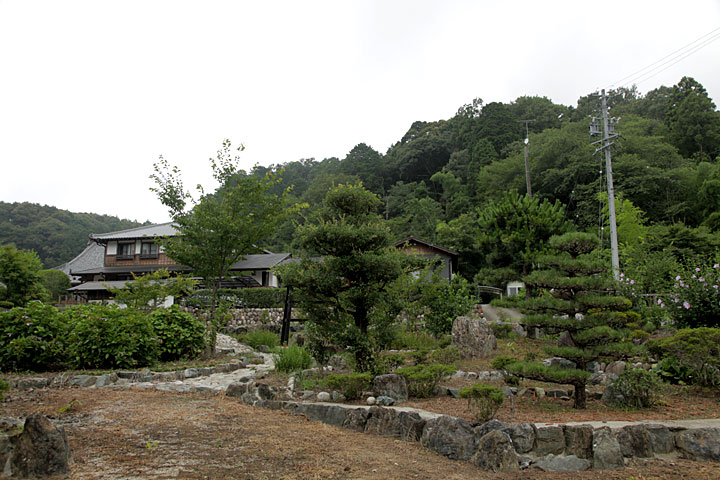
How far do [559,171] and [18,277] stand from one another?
30923 millimetres

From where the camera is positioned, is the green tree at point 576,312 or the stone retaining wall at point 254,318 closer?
the green tree at point 576,312

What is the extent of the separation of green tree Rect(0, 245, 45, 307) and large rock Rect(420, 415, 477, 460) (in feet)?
66.0

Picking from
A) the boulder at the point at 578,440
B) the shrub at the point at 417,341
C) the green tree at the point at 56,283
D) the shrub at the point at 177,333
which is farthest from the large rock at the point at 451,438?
the green tree at the point at 56,283

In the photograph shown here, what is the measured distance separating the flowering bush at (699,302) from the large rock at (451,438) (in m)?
6.80

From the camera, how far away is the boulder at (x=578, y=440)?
375 cm

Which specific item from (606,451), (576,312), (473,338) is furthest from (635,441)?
(473,338)

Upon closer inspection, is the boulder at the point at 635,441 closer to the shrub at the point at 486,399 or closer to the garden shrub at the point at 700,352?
the shrub at the point at 486,399

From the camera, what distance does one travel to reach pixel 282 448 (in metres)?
4.01

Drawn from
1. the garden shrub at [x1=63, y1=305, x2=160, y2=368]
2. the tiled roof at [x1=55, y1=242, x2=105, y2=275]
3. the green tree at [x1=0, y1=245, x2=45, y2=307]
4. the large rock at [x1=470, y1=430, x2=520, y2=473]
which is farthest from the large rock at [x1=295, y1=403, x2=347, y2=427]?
the tiled roof at [x1=55, y1=242, x2=105, y2=275]

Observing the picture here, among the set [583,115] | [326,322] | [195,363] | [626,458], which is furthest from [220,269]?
[583,115]

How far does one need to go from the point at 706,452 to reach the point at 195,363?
28.9 feet

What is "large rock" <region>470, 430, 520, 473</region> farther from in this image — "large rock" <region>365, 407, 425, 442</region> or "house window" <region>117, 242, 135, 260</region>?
"house window" <region>117, 242, 135, 260</region>

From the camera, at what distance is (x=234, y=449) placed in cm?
390

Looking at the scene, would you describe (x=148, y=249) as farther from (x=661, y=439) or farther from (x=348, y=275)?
(x=661, y=439)
